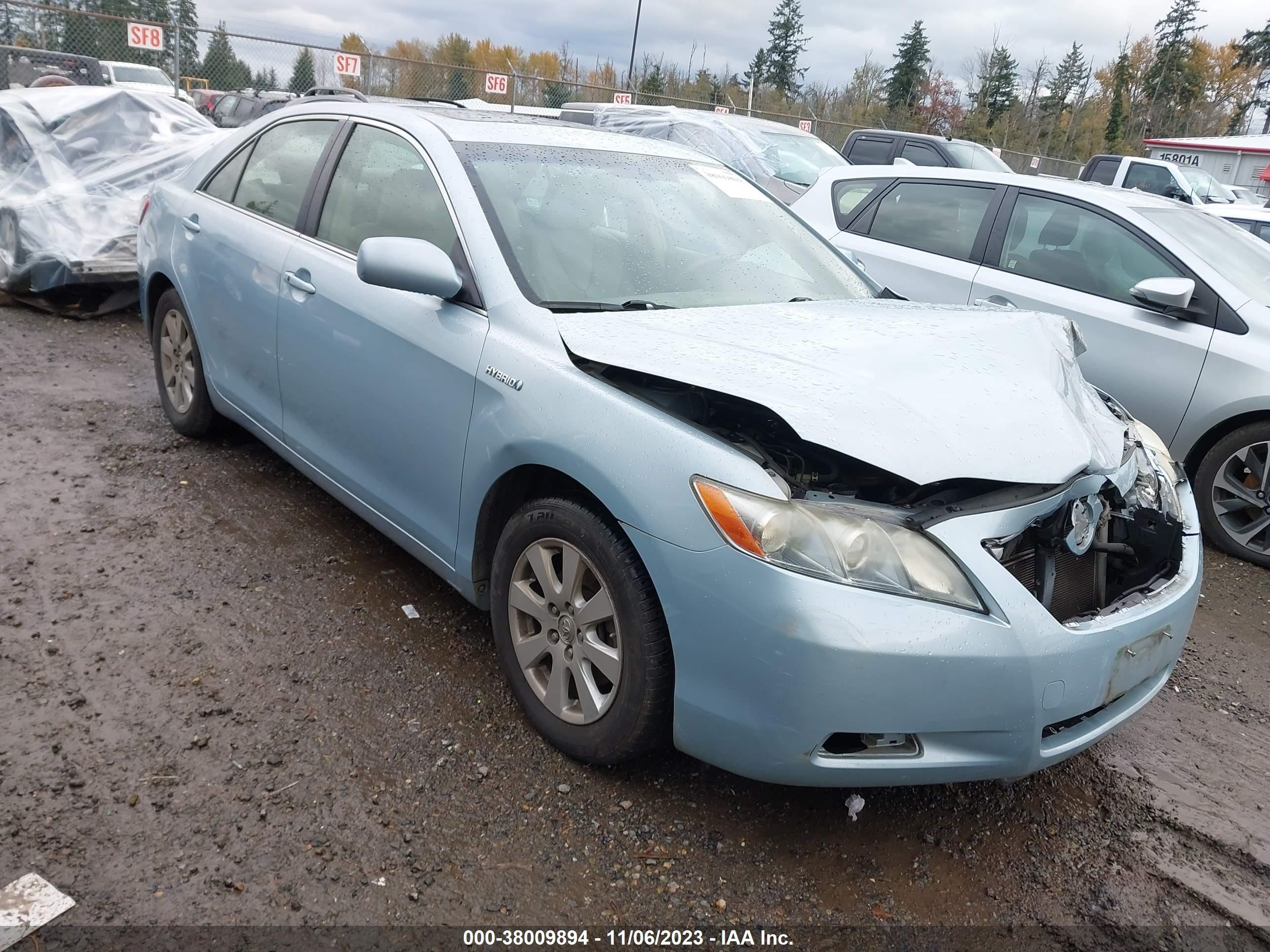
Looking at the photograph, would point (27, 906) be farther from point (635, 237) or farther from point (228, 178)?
point (228, 178)

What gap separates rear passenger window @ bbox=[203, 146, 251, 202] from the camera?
421cm

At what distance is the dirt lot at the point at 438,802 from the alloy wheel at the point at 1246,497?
1163 millimetres

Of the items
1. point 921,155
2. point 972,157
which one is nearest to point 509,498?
point 921,155

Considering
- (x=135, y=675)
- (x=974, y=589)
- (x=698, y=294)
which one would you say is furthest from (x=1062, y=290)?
(x=135, y=675)

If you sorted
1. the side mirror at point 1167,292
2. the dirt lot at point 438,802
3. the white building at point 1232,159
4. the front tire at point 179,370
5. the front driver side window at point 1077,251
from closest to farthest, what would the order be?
the dirt lot at point 438,802 → the front tire at point 179,370 → the side mirror at point 1167,292 → the front driver side window at point 1077,251 → the white building at point 1232,159

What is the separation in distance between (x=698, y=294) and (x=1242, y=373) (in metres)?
3.09

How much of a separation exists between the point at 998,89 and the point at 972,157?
42309 mm

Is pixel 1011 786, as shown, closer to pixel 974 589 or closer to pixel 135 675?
pixel 974 589

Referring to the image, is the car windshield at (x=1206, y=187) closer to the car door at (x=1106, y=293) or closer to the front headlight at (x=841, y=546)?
the car door at (x=1106, y=293)

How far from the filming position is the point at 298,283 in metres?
3.50

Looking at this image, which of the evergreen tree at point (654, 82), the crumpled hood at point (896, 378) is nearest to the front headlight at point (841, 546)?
the crumpled hood at point (896, 378)

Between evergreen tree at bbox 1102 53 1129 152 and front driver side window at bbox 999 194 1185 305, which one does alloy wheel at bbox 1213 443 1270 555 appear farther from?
evergreen tree at bbox 1102 53 1129 152

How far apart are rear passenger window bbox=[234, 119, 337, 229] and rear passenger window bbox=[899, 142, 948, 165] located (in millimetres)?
10384

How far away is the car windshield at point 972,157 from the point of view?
13055 millimetres
